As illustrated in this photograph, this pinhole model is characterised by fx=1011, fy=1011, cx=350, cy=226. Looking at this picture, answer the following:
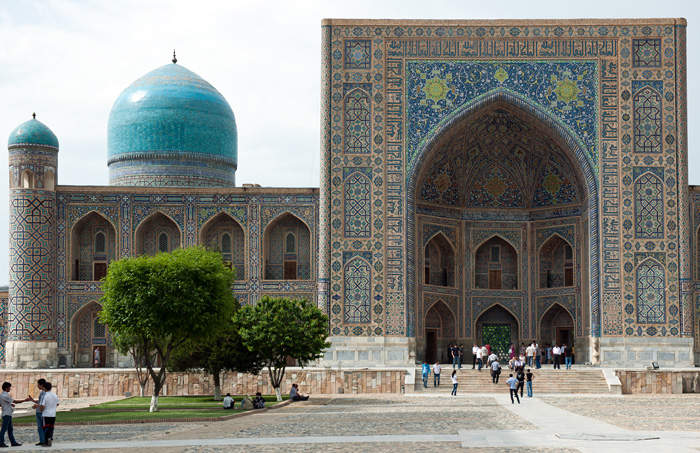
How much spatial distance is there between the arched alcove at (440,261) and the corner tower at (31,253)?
10.1 metres

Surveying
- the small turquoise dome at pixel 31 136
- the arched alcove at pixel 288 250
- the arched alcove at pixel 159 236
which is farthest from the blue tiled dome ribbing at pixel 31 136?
the arched alcove at pixel 288 250

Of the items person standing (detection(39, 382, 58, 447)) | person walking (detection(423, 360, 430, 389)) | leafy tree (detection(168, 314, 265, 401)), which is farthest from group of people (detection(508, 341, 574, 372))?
person standing (detection(39, 382, 58, 447))

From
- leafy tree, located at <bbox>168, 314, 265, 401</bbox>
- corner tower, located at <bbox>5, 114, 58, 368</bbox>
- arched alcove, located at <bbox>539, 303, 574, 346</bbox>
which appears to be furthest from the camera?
arched alcove, located at <bbox>539, 303, 574, 346</bbox>

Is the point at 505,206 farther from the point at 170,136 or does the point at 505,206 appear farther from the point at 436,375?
the point at 170,136

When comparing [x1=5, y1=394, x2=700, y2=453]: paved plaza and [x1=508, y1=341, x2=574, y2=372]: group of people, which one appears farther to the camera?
[x1=508, y1=341, x2=574, y2=372]: group of people

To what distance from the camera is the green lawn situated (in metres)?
15.6

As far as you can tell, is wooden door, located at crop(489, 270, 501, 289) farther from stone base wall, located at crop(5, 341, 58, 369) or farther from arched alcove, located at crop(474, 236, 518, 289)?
stone base wall, located at crop(5, 341, 58, 369)

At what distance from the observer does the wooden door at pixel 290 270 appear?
90.5ft

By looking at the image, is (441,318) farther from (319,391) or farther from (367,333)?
(319,391)

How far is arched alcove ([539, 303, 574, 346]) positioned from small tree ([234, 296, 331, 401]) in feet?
31.0

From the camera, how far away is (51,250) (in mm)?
26641

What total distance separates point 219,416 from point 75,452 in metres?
4.95

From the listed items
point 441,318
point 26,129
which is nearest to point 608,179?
point 441,318

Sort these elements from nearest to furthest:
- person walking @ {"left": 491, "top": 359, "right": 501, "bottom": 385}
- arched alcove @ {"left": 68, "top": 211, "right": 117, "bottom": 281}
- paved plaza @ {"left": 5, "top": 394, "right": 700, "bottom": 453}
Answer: paved plaza @ {"left": 5, "top": 394, "right": 700, "bottom": 453} < person walking @ {"left": 491, "top": 359, "right": 501, "bottom": 385} < arched alcove @ {"left": 68, "top": 211, "right": 117, "bottom": 281}
